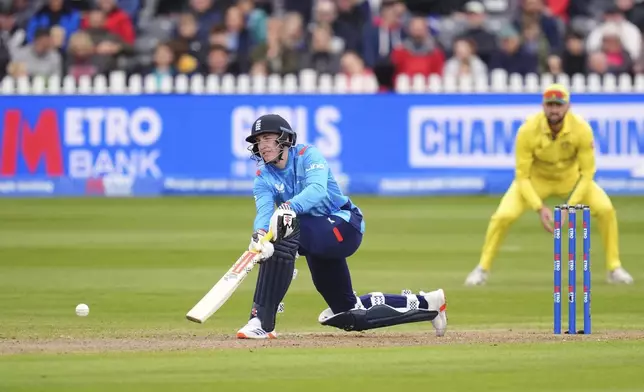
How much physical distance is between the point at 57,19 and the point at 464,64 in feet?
20.8

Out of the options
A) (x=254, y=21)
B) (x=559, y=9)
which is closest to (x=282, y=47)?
(x=254, y=21)

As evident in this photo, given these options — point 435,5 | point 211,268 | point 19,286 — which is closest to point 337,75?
point 435,5

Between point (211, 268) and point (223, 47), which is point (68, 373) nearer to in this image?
point (211, 268)

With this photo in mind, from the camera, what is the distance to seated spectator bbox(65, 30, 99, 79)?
23000mm

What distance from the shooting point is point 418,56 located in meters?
22.7

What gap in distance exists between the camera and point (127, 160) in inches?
847

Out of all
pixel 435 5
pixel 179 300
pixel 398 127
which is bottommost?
pixel 179 300

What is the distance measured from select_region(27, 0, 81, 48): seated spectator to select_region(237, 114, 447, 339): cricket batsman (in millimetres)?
14101

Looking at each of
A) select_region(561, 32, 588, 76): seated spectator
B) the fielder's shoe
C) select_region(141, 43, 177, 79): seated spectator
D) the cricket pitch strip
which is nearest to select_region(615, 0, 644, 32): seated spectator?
select_region(561, 32, 588, 76): seated spectator

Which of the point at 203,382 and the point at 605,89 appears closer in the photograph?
the point at 203,382

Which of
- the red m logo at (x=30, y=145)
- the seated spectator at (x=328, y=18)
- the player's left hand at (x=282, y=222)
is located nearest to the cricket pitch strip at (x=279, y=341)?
the player's left hand at (x=282, y=222)

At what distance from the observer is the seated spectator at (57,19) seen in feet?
78.1

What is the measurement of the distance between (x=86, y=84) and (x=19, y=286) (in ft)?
28.8

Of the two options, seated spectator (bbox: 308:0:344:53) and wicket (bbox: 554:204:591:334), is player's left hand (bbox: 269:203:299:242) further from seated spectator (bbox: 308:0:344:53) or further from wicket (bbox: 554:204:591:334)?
seated spectator (bbox: 308:0:344:53)
